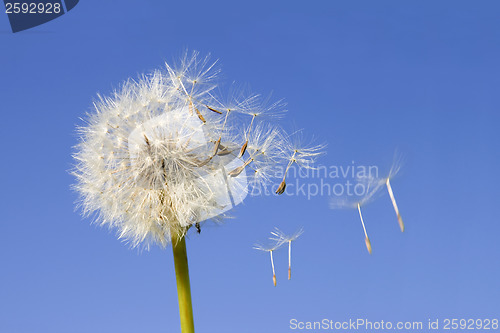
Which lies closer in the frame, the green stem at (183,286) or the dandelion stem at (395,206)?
the dandelion stem at (395,206)

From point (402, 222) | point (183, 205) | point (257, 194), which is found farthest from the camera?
point (257, 194)

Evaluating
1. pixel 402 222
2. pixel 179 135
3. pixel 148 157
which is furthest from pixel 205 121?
pixel 402 222

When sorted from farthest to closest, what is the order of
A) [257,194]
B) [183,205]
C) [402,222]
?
[257,194], [183,205], [402,222]

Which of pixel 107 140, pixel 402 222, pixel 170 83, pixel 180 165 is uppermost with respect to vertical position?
pixel 170 83

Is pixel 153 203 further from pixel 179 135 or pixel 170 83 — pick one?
pixel 170 83

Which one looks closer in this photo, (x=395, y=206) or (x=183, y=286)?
(x=395, y=206)

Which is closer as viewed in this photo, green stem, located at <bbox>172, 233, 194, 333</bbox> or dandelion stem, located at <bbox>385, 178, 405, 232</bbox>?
dandelion stem, located at <bbox>385, 178, 405, 232</bbox>

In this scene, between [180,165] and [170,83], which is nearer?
[180,165]

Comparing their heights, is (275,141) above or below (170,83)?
below
